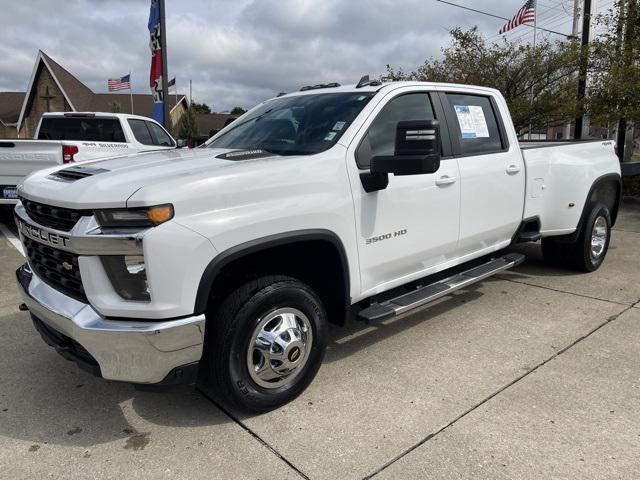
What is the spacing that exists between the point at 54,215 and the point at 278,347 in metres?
1.36

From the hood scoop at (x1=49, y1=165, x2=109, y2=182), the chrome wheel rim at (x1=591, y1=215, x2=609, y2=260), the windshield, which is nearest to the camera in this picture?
the hood scoop at (x1=49, y1=165, x2=109, y2=182)

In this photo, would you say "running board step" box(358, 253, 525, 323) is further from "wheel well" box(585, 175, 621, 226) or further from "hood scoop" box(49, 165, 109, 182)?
"hood scoop" box(49, 165, 109, 182)

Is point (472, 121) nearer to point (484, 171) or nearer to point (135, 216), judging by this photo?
point (484, 171)

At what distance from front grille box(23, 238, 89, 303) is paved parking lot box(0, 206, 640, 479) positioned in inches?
31.2

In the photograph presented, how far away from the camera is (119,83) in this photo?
109 ft

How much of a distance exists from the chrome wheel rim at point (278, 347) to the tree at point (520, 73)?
14.8m

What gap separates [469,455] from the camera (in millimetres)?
2684

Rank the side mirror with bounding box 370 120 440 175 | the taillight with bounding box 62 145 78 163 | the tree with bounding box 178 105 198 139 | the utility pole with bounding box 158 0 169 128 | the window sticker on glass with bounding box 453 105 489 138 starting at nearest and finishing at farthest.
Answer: the side mirror with bounding box 370 120 440 175
the window sticker on glass with bounding box 453 105 489 138
the taillight with bounding box 62 145 78 163
the utility pole with bounding box 158 0 169 128
the tree with bounding box 178 105 198 139

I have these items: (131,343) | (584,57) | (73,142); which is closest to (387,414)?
(131,343)

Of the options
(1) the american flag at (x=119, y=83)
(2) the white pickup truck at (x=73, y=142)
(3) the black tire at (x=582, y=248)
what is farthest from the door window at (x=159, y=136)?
(1) the american flag at (x=119, y=83)

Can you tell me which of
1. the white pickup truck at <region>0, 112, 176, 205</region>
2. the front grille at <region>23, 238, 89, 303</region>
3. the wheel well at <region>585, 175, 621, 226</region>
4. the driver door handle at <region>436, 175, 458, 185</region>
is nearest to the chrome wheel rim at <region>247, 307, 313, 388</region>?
the front grille at <region>23, 238, 89, 303</region>

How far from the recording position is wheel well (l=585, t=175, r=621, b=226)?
571 centimetres

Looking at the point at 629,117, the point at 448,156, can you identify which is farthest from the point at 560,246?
the point at 629,117

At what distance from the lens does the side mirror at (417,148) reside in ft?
9.84
